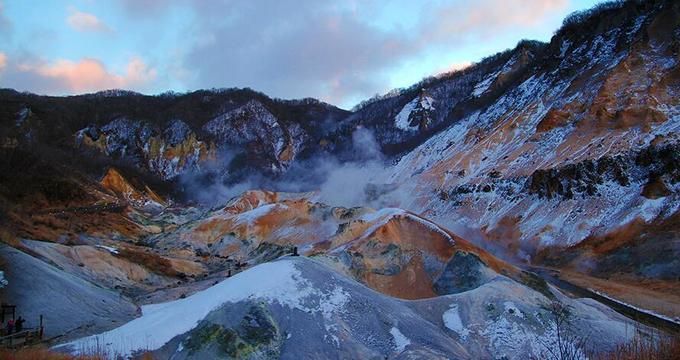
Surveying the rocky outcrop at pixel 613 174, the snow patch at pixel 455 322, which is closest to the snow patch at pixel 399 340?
the snow patch at pixel 455 322

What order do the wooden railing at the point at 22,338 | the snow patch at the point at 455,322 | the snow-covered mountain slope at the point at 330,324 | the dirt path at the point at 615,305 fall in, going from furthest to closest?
the dirt path at the point at 615,305 < the snow patch at the point at 455,322 < the wooden railing at the point at 22,338 < the snow-covered mountain slope at the point at 330,324

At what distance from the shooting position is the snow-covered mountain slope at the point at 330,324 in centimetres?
1820

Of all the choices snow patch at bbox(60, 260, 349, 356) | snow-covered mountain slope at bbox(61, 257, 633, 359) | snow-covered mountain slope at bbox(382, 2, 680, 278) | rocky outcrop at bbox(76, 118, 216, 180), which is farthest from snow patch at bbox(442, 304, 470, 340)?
rocky outcrop at bbox(76, 118, 216, 180)

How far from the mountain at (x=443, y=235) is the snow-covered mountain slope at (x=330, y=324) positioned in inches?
3.0

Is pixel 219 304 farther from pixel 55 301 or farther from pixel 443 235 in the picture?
pixel 443 235

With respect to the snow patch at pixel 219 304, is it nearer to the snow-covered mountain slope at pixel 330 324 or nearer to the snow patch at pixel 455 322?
the snow-covered mountain slope at pixel 330 324

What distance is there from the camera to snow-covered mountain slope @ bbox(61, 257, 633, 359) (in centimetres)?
1820

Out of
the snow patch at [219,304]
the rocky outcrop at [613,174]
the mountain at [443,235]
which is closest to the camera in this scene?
the snow patch at [219,304]

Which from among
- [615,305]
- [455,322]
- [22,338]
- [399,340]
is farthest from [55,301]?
[615,305]

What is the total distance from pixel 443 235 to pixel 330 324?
20.7 m

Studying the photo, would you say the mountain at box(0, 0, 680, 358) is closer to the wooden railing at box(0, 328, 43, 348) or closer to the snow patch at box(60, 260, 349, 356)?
the snow patch at box(60, 260, 349, 356)

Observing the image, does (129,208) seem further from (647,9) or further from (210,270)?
(647,9)

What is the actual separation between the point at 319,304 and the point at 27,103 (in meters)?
165

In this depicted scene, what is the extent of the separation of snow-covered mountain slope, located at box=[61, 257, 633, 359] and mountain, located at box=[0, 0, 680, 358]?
0.08 metres
